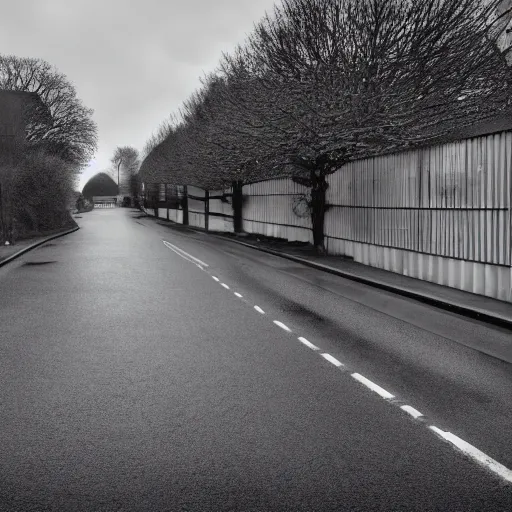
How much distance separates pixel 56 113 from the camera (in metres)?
62.3

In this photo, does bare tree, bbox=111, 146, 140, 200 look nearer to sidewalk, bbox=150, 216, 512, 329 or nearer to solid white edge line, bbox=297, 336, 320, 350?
sidewalk, bbox=150, 216, 512, 329

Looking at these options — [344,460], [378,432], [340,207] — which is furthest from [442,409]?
[340,207]

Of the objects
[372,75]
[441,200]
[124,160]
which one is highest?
[124,160]

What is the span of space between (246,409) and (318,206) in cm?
1923

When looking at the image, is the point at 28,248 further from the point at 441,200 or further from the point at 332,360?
the point at 332,360

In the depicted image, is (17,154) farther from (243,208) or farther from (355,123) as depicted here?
(355,123)

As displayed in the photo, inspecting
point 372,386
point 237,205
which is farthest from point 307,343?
point 237,205

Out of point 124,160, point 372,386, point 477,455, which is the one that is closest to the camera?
point 477,455

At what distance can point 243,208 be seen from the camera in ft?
139

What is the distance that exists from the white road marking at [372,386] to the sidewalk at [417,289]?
4.29 metres

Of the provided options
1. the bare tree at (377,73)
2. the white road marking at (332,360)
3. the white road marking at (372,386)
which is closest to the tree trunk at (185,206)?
the bare tree at (377,73)

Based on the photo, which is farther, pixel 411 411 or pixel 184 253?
pixel 184 253

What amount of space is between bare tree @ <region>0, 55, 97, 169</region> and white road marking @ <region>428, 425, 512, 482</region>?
191 feet

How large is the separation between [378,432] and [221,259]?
19259 mm
